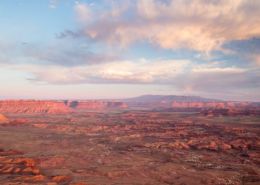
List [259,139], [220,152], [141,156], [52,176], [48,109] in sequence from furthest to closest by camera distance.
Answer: [48,109], [259,139], [220,152], [141,156], [52,176]

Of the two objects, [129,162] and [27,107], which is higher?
[27,107]

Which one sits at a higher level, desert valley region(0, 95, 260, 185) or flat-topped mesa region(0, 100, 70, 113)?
flat-topped mesa region(0, 100, 70, 113)

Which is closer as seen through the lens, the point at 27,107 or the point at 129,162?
the point at 129,162

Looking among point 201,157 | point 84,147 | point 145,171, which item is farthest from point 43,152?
point 201,157

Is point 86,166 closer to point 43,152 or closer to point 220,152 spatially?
point 43,152

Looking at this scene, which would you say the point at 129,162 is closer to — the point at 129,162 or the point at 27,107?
the point at 129,162

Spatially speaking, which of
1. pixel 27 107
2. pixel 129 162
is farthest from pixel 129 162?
A: pixel 27 107

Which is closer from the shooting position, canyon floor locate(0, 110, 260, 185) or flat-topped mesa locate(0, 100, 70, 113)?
canyon floor locate(0, 110, 260, 185)

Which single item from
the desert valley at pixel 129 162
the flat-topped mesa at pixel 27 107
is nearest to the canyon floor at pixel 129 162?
the desert valley at pixel 129 162

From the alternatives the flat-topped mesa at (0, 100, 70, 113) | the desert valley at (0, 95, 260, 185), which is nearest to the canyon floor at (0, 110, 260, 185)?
the desert valley at (0, 95, 260, 185)

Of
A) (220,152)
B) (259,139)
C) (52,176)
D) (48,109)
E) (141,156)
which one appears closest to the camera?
(52,176)

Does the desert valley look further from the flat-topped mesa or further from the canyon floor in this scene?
the flat-topped mesa
